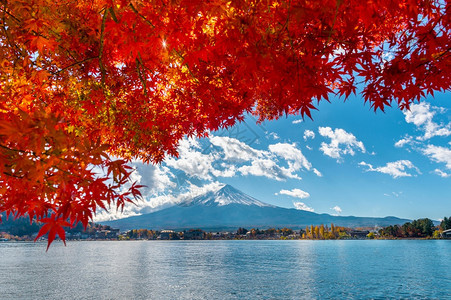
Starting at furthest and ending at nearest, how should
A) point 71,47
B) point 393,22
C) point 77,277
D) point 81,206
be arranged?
point 77,277 → point 393,22 → point 71,47 → point 81,206

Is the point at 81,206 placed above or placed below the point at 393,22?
below

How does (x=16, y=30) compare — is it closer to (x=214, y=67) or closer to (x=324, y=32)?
(x=214, y=67)

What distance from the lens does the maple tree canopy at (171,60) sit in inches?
134

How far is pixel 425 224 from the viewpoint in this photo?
159m

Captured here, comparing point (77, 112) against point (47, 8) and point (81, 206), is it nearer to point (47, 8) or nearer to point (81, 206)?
point (47, 8)

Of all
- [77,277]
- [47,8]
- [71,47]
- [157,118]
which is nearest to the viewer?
[47,8]

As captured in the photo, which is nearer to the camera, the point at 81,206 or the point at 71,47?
the point at 81,206

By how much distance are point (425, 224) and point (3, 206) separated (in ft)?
611

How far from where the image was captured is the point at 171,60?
683 cm

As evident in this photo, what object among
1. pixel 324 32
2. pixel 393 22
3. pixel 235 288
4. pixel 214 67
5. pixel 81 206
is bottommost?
pixel 235 288

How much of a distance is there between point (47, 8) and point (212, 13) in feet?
9.35

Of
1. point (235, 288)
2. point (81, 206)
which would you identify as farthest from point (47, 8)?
point (235, 288)

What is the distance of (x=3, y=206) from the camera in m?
Answer: 4.14

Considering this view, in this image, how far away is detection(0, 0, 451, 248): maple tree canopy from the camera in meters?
3.40
